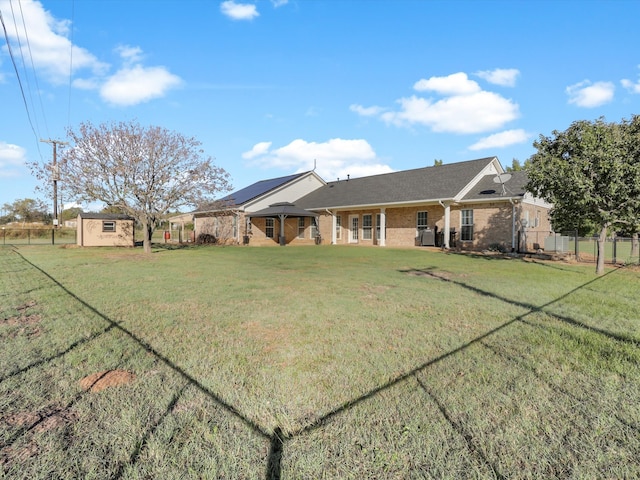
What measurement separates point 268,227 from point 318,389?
77.9 feet

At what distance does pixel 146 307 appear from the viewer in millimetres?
5691

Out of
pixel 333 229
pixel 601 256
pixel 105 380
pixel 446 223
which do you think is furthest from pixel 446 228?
pixel 105 380

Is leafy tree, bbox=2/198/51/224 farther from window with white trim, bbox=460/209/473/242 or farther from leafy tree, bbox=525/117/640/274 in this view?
leafy tree, bbox=525/117/640/274

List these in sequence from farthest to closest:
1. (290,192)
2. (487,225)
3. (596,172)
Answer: (290,192), (487,225), (596,172)

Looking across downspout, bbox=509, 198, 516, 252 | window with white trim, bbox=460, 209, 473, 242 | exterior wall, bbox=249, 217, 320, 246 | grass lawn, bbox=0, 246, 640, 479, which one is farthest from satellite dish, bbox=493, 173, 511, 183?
grass lawn, bbox=0, 246, 640, 479

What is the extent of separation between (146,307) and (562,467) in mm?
5681

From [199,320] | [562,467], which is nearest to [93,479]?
[562,467]

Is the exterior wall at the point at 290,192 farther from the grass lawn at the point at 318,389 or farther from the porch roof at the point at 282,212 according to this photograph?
the grass lawn at the point at 318,389

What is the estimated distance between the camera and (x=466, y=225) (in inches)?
749

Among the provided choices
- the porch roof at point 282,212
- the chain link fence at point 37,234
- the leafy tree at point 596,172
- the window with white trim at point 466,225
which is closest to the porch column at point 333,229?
the porch roof at point 282,212

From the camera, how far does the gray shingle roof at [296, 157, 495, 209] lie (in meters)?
19.7

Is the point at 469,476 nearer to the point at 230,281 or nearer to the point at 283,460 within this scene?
the point at 283,460

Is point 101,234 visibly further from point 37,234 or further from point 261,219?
point 37,234

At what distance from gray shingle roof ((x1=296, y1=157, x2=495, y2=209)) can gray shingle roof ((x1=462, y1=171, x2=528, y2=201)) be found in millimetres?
641
